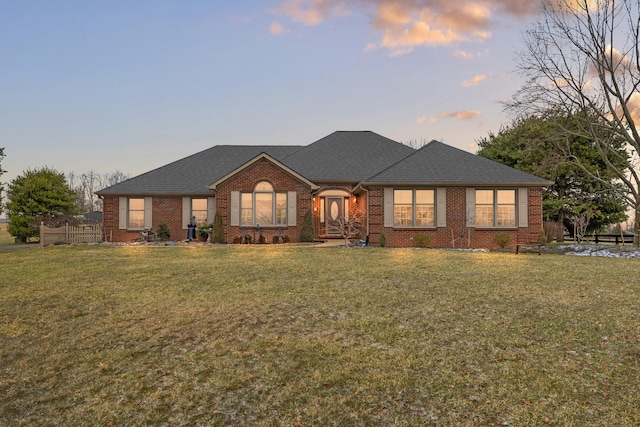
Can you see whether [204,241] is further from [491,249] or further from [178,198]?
[491,249]

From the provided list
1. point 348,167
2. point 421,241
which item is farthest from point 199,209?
point 421,241

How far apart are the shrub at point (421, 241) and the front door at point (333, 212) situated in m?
5.90

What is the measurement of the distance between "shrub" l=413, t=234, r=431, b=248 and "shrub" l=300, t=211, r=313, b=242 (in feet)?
18.0

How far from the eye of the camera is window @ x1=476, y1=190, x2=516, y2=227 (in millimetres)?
20453

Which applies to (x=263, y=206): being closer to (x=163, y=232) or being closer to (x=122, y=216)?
(x=163, y=232)

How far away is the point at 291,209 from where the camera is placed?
834 inches

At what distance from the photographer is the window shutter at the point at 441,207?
20.2 m

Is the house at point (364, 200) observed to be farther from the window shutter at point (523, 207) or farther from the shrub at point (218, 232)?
the shrub at point (218, 232)

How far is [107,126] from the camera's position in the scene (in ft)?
112

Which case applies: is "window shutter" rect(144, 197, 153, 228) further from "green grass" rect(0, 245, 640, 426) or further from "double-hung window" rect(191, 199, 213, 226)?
"green grass" rect(0, 245, 640, 426)

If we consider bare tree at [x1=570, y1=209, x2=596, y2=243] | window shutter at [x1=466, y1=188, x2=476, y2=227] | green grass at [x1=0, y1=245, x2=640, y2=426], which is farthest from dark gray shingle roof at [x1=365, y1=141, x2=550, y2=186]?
green grass at [x1=0, y1=245, x2=640, y2=426]

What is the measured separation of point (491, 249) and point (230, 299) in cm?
1558

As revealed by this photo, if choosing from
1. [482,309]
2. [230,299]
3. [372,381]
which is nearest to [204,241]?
[230,299]

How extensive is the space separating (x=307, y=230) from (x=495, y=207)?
33.3 ft
